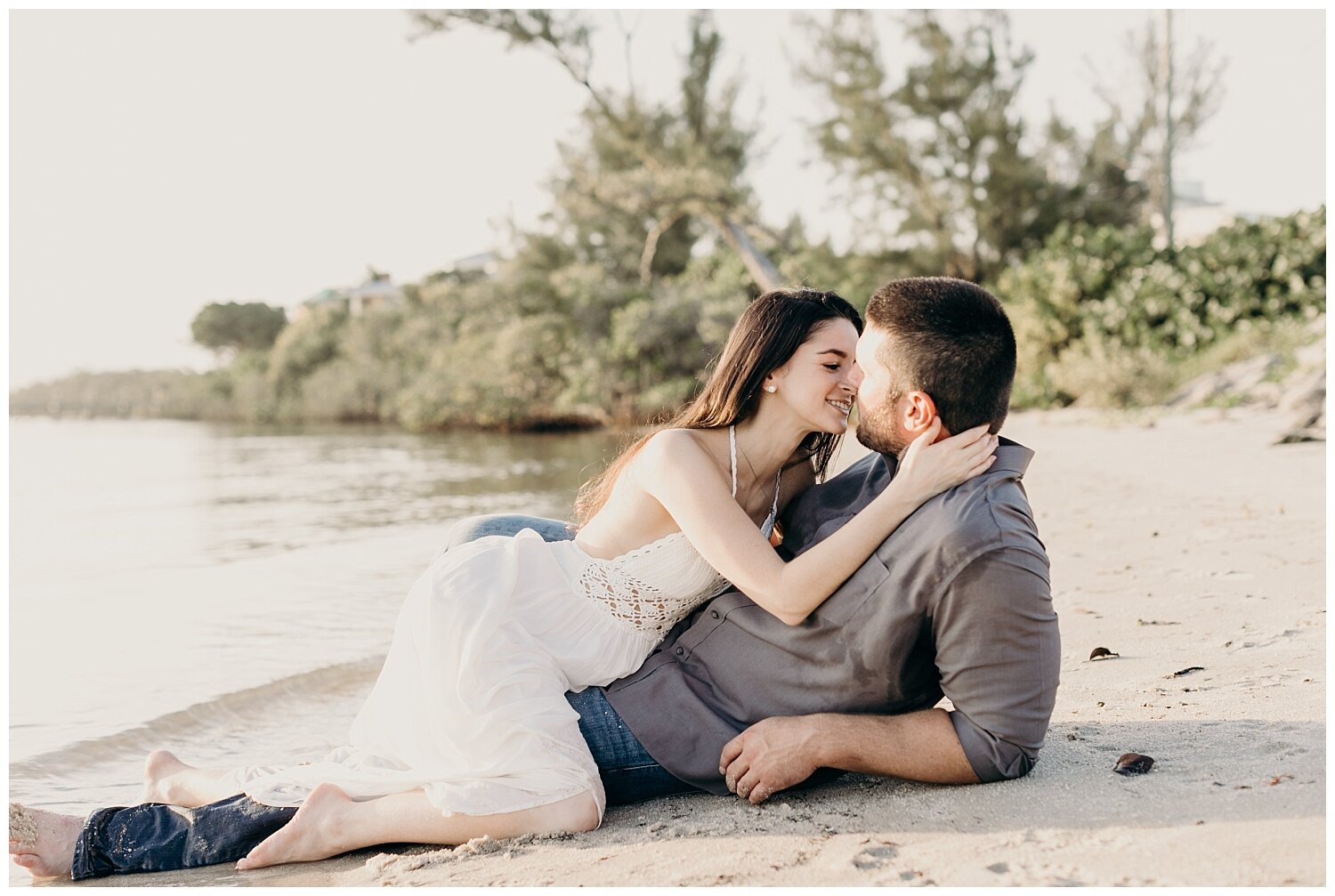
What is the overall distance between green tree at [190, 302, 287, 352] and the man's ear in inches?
2493

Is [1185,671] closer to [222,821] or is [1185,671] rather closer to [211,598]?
[222,821]

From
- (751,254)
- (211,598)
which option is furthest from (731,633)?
(751,254)

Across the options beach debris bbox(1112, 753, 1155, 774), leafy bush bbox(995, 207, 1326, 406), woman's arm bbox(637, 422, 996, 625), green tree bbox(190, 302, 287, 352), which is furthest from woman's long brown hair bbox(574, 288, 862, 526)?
green tree bbox(190, 302, 287, 352)

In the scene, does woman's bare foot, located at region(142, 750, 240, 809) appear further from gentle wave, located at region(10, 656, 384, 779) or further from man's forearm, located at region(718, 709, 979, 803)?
gentle wave, located at region(10, 656, 384, 779)

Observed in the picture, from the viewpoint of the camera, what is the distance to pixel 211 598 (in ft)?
26.4

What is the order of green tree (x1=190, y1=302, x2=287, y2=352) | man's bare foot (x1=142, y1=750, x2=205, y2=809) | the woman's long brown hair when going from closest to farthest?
the woman's long brown hair → man's bare foot (x1=142, y1=750, x2=205, y2=809) → green tree (x1=190, y1=302, x2=287, y2=352)

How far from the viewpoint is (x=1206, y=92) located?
26.2 metres

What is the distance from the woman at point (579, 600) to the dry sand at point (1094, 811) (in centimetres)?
12

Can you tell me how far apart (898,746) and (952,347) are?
3.02 ft

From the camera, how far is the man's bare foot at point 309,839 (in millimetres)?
2734

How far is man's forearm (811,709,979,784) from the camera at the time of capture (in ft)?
8.43

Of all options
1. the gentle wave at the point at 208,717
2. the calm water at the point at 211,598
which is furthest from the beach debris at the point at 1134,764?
the gentle wave at the point at 208,717

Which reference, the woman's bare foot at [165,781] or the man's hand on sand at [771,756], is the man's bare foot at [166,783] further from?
the man's hand on sand at [771,756]

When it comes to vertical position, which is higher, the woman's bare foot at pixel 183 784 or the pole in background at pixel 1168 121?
the pole in background at pixel 1168 121
